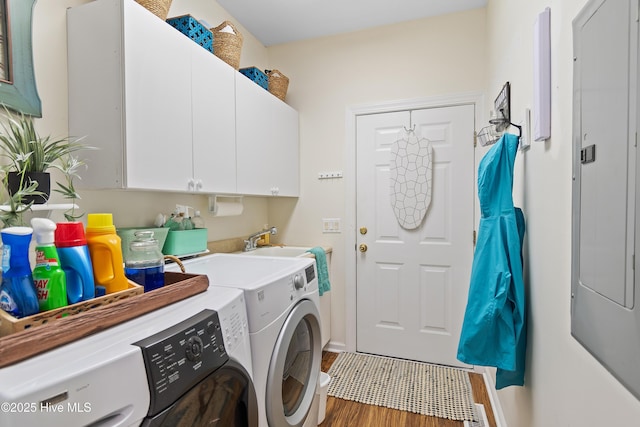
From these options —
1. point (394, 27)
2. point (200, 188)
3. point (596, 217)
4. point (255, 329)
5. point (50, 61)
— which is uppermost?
point (394, 27)

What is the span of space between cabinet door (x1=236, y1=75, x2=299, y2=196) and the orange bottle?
44.1 inches

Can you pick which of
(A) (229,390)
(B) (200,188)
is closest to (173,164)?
(B) (200,188)

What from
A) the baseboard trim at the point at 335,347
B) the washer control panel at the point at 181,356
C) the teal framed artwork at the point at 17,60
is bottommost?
the baseboard trim at the point at 335,347

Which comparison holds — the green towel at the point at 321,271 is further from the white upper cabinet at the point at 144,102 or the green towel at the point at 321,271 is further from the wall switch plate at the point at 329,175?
the white upper cabinet at the point at 144,102

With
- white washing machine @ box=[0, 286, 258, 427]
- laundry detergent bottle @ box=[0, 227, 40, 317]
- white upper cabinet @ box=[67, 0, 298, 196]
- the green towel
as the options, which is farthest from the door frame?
laundry detergent bottle @ box=[0, 227, 40, 317]

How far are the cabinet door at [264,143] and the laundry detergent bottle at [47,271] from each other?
128 centimetres

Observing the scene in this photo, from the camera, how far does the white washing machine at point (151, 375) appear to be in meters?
0.53

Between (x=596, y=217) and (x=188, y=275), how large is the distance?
117cm

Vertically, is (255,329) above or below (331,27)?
below

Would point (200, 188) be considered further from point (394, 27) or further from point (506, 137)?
point (394, 27)

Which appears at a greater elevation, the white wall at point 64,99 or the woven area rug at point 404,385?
the white wall at point 64,99

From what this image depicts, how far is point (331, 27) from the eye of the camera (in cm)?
270

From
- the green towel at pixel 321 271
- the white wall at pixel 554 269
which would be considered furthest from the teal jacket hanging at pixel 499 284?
the green towel at pixel 321 271

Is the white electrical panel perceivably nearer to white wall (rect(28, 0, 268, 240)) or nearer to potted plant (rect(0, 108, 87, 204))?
potted plant (rect(0, 108, 87, 204))
